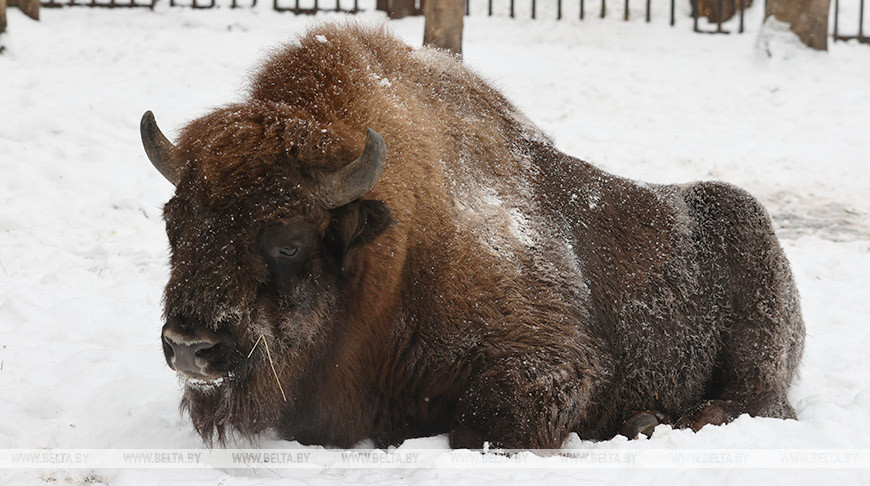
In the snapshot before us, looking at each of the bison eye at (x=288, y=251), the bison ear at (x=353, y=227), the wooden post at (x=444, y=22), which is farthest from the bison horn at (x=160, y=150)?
the wooden post at (x=444, y=22)

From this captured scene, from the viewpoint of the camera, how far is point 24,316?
5.27 metres

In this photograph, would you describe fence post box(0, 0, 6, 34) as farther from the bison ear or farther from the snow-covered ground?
the bison ear

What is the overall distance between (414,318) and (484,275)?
0.41m

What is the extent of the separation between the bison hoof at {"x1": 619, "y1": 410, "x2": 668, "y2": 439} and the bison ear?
1.73 meters

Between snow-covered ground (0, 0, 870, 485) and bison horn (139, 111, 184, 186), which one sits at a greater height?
bison horn (139, 111, 184, 186)

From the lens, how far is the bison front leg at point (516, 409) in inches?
156

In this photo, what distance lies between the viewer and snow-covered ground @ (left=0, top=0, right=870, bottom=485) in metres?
3.94

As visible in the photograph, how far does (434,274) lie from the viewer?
13.5ft

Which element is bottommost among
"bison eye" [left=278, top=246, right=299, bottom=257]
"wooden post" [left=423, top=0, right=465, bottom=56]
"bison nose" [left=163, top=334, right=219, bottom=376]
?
"bison nose" [left=163, top=334, right=219, bottom=376]

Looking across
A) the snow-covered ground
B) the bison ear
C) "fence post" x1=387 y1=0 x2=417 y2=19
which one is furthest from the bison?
"fence post" x1=387 y1=0 x2=417 y2=19

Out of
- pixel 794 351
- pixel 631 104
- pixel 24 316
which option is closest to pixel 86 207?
pixel 24 316

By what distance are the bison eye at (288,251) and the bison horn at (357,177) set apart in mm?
227

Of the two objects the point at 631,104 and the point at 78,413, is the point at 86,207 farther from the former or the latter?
the point at 631,104

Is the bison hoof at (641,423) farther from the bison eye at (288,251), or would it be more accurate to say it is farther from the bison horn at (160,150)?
the bison horn at (160,150)
